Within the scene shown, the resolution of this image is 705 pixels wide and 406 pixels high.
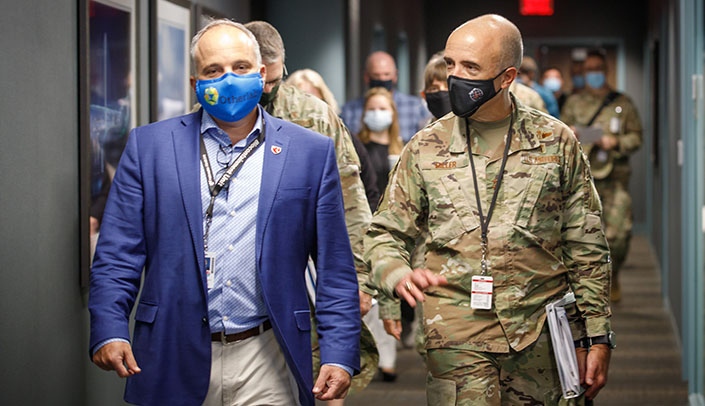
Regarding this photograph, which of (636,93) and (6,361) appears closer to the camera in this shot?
(6,361)

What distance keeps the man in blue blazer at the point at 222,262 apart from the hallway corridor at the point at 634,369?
303cm

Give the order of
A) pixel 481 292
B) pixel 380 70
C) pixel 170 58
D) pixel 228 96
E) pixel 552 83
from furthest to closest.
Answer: pixel 552 83, pixel 380 70, pixel 170 58, pixel 481 292, pixel 228 96

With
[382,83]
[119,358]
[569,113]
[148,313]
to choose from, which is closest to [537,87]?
[569,113]

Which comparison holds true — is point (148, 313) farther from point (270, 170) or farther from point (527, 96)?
point (527, 96)

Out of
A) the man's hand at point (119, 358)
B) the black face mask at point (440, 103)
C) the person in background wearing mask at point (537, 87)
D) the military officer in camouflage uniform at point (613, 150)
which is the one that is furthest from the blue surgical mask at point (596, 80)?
the man's hand at point (119, 358)

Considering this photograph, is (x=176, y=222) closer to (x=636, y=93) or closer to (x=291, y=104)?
(x=291, y=104)

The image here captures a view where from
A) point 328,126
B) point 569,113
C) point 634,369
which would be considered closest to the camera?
point 328,126

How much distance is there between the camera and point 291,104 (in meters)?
4.30

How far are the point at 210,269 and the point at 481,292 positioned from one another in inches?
31.6

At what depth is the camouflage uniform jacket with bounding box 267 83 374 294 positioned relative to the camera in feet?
14.0

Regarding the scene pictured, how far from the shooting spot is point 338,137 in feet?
14.2

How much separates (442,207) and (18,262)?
1.37 m

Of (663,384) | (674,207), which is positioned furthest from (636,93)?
(663,384)

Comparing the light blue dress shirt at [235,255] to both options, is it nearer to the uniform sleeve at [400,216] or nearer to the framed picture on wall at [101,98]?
the uniform sleeve at [400,216]
